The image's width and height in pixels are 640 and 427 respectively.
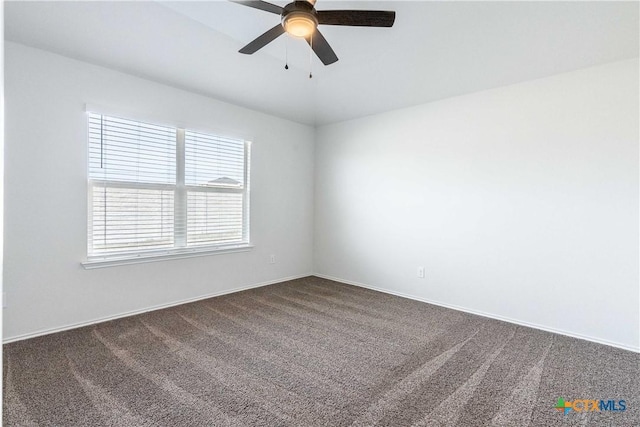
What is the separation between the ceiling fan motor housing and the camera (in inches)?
79.8

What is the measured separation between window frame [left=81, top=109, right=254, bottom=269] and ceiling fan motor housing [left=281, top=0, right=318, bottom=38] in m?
2.18

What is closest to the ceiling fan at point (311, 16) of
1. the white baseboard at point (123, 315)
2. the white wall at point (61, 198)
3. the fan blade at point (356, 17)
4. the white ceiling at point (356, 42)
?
the fan blade at point (356, 17)

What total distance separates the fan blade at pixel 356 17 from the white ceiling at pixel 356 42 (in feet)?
1.43

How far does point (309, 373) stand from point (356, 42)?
108 inches

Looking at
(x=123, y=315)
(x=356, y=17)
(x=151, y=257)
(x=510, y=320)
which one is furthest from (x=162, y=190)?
(x=510, y=320)

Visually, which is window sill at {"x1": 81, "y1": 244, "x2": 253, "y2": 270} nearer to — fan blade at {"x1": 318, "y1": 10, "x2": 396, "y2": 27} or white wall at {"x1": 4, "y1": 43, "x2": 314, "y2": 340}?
white wall at {"x1": 4, "y1": 43, "x2": 314, "y2": 340}

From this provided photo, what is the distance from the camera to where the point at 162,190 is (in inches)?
147

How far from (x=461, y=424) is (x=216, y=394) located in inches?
59.8

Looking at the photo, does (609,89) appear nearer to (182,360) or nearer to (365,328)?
(365,328)

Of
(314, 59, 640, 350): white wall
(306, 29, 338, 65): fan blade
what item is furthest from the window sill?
(306, 29, 338, 65): fan blade

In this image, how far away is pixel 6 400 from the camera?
6.94 feet

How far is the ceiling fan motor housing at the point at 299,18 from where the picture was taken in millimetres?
2027

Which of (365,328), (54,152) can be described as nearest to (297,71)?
(54,152)

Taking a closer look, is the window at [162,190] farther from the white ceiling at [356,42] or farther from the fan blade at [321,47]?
the fan blade at [321,47]
